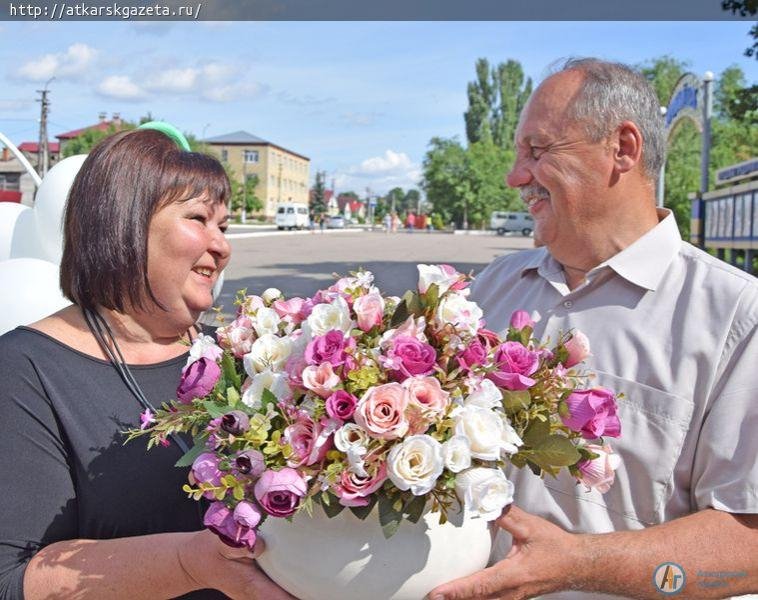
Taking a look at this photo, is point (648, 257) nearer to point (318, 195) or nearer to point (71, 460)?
point (71, 460)

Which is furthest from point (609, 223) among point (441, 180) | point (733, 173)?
point (441, 180)

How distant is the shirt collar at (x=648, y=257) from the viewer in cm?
206

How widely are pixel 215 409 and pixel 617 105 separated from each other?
1.52m

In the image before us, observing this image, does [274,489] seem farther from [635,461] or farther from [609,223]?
[609,223]

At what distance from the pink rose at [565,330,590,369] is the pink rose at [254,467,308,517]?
59 cm

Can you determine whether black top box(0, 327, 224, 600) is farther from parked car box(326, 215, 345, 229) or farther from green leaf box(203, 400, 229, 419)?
parked car box(326, 215, 345, 229)

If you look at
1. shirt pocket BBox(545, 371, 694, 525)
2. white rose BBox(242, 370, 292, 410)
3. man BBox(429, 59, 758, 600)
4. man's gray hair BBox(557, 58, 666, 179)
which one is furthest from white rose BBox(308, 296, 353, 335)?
man's gray hair BBox(557, 58, 666, 179)

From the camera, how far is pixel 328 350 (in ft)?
4.24

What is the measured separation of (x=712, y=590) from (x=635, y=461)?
333 mm

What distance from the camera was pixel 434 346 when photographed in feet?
4.50

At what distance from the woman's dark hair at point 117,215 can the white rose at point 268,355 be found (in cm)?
71

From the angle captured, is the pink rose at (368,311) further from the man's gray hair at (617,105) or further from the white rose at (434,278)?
the man's gray hair at (617,105)

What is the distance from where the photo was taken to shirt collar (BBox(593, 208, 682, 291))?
2.06 meters
